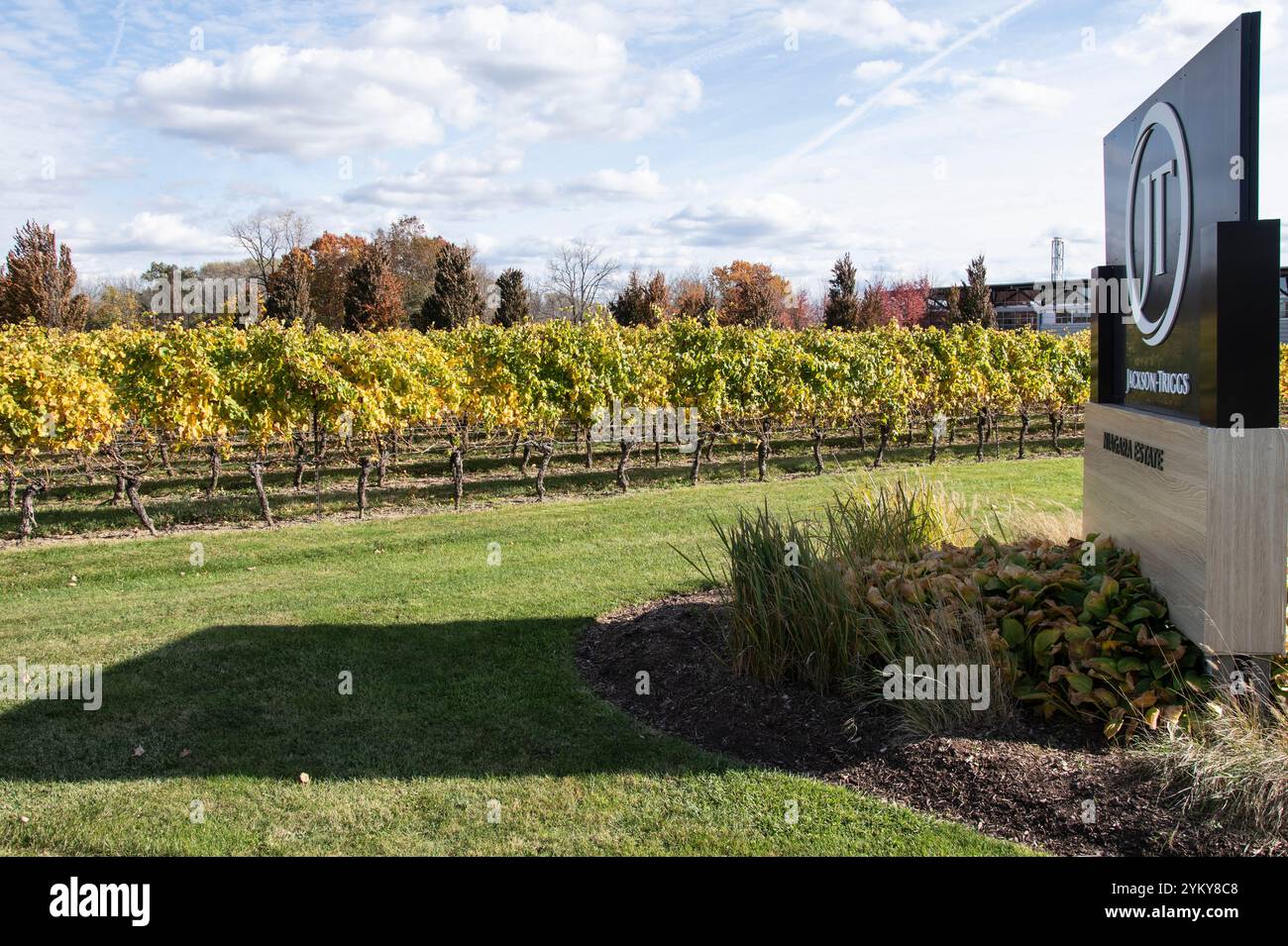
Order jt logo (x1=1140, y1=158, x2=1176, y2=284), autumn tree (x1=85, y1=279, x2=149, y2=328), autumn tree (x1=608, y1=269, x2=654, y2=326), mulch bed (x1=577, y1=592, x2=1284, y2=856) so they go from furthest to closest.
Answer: autumn tree (x1=85, y1=279, x2=149, y2=328)
autumn tree (x1=608, y1=269, x2=654, y2=326)
jt logo (x1=1140, y1=158, x2=1176, y2=284)
mulch bed (x1=577, y1=592, x2=1284, y2=856)

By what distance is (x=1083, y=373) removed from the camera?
21.8 meters

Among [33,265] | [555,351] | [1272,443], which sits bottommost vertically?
[1272,443]

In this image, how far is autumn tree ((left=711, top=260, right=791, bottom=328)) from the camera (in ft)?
138

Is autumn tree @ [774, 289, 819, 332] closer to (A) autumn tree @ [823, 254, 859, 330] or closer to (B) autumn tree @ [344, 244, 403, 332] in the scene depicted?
(A) autumn tree @ [823, 254, 859, 330]

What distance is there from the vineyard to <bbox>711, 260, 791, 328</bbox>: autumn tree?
11.5 metres

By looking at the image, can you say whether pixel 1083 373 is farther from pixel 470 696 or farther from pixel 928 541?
pixel 470 696

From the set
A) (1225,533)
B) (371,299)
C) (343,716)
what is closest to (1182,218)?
(1225,533)

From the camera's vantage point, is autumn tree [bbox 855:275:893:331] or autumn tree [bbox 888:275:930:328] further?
autumn tree [bbox 888:275:930:328]

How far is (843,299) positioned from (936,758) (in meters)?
39.2

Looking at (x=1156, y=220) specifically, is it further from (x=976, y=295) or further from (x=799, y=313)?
(x=799, y=313)

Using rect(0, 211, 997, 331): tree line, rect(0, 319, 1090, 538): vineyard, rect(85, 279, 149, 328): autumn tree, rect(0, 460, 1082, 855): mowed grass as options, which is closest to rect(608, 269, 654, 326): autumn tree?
rect(0, 211, 997, 331): tree line

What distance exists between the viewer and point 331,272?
52.4 m

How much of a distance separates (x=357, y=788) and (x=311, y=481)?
43.0 feet
